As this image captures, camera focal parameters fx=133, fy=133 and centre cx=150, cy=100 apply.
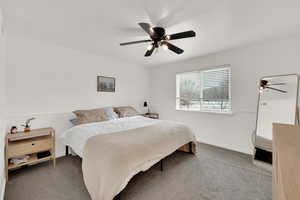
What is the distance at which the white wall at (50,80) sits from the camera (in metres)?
2.46

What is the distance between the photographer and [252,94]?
9.48 feet

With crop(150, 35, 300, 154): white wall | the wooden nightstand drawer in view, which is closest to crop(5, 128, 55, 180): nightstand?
the wooden nightstand drawer

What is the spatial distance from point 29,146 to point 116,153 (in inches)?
68.2

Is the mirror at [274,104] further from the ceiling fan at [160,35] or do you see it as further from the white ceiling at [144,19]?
the ceiling fan at [160,35]

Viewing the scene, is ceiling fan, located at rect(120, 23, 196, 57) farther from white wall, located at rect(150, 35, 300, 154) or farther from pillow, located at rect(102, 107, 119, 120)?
pillow, located at rect(102, 107, 119, 120)

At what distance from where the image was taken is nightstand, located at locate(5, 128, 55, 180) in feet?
6.83

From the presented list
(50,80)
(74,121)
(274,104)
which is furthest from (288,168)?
(50,80)

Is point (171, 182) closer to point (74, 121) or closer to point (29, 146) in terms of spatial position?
point (74, 121)

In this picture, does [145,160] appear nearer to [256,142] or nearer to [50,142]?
[50,142]

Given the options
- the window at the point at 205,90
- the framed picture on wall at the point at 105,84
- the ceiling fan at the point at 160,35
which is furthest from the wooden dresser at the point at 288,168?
the framed picture on wall at the point at 105,84

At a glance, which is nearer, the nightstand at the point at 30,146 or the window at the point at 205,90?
the nightstand at the point at 30,146

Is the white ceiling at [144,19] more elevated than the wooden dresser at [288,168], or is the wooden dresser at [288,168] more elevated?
the white ceiling at [144,19]

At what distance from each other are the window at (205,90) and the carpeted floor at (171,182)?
1.41 m

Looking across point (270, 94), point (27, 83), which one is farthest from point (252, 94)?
point (27, 83)
